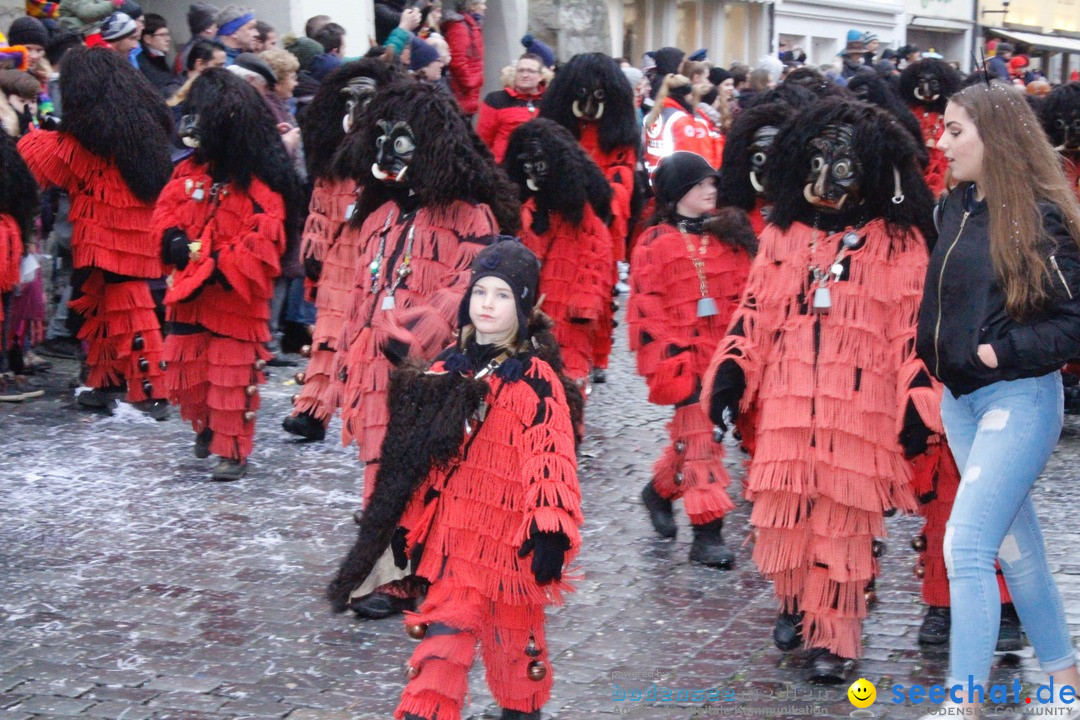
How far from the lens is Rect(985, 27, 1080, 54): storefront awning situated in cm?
3166

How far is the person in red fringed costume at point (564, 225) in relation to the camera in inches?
317

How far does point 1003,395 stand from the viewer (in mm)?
4305

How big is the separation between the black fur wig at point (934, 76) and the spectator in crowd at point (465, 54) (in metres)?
4.41

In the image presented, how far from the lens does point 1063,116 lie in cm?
920

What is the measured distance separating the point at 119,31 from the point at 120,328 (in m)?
2.61

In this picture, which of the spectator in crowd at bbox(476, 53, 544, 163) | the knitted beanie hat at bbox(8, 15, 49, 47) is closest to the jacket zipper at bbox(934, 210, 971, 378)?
the spectator in crowd at bbox(476, 53, 544, 163)

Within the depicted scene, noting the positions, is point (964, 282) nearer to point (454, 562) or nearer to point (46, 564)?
point (454, 562)

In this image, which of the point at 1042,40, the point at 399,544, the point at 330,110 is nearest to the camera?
the point at 399,544

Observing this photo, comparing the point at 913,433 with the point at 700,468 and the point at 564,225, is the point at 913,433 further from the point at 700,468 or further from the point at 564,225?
the point at 564,225

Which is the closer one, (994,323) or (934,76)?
(994,323)

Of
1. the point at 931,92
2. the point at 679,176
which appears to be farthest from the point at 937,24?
the point at 679,176

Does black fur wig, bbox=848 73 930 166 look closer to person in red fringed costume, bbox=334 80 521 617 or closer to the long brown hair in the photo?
person in red fringed costume, bbox=334 80 521 617

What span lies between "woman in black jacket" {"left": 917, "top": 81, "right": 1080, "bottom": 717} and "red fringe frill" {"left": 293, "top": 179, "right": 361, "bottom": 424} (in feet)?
11.5

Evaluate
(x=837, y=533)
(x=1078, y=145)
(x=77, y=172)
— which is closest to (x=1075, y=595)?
(x=837, y=533)
